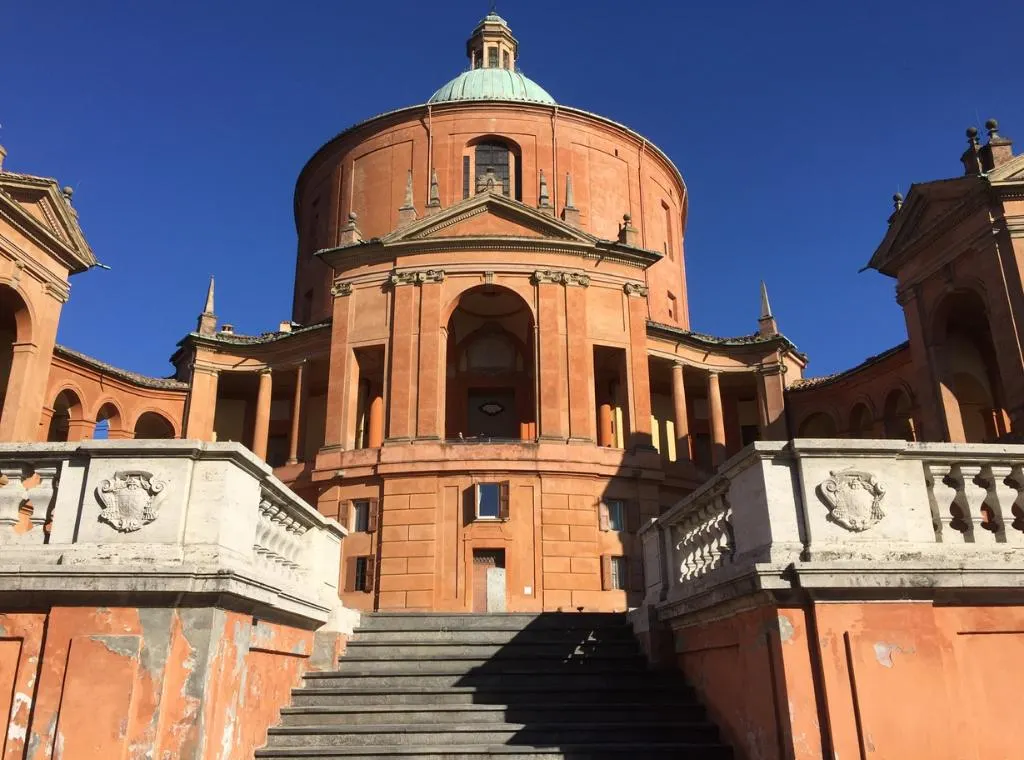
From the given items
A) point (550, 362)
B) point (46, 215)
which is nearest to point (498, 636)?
point (550, 362)

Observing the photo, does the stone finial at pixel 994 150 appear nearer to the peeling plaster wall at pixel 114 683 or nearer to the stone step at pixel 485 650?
the stone step at pixel 485 650

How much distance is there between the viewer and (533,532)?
23312 mm

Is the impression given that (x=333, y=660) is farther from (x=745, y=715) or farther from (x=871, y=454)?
(x=871, y=454)

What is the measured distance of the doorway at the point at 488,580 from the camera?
2256 centimetres

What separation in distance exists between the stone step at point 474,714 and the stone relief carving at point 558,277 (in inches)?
700

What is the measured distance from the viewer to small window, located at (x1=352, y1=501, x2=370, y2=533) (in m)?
24.0

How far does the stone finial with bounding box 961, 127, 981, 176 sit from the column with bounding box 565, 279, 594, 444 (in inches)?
428

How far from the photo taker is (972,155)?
22.3m

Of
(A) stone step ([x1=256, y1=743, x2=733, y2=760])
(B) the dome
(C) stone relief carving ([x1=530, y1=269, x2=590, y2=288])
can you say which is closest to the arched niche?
(C) stone relief carving ([x1=530, y1=269, x2=590, y2=288])

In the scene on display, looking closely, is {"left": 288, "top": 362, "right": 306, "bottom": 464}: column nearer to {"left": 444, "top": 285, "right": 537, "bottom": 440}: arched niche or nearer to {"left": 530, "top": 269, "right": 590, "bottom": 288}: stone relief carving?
{"left": 444, "top": 285, "right": 537, "bottom": 440}: arched niche

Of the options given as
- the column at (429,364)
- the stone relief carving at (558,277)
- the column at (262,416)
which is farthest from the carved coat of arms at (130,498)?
the column at (262,416)

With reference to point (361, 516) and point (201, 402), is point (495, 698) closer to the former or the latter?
point (361, 516)

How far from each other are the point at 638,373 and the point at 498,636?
1535 cm

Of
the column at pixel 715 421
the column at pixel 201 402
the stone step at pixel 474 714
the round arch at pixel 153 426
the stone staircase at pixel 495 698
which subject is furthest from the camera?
the round arch at pixel 153 426
